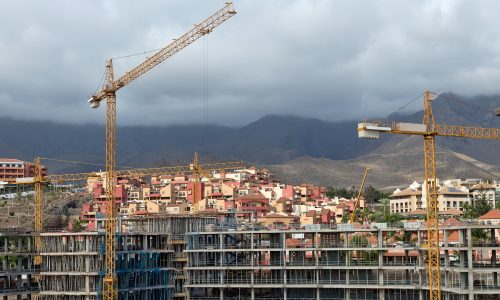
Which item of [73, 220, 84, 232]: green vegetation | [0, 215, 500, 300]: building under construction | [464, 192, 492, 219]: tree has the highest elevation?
[464, 192, 492, 219]: tree

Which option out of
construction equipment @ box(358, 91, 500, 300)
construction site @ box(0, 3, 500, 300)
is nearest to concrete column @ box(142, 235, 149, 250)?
construction site @ box(0, 3, 500, 300)

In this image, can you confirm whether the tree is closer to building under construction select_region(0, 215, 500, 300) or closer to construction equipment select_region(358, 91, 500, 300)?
building under construction select_region(0, 215, 500, 300)

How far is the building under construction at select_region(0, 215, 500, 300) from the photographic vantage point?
95000mm

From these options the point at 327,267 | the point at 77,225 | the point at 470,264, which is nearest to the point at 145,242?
the point at 327,267

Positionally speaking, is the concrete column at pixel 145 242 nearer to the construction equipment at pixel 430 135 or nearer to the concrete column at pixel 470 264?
the construction equipment at pixel 430 135

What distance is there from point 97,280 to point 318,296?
29534 millimetres

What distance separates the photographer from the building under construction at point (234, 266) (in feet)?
312

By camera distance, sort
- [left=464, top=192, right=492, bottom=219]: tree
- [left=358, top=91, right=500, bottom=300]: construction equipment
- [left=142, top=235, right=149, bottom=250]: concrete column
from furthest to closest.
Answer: [left=464, top=192, right=492, bottom=219]: tree, [left=142, top=235, right=149, bottom=250]: concrete column, [left=358, top=91, right=500, bottom=300]: construction equipment

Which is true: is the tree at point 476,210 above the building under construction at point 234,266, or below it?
above

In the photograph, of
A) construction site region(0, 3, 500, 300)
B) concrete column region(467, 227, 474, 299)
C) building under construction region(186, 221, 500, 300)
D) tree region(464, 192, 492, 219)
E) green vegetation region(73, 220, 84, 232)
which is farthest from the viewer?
tree region(464, 192, 492, 219)

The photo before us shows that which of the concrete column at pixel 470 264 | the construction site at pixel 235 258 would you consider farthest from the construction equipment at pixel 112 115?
the concrete column at pixel 470 264

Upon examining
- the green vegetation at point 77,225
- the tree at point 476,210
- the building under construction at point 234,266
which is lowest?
the building under construction at point 234,266

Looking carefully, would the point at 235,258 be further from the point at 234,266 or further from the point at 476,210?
the point at 476,210

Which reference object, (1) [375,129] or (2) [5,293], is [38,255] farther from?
(1) [375,129]
